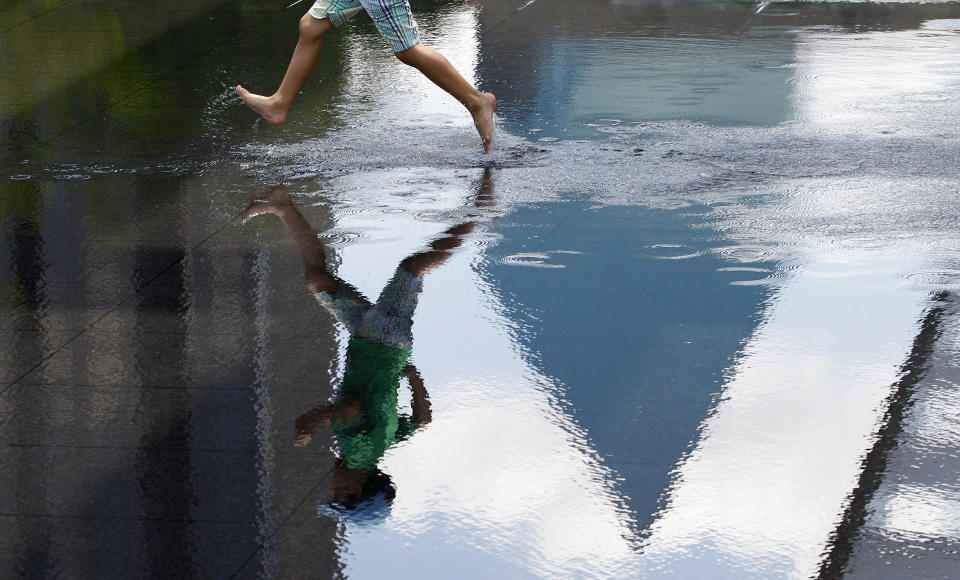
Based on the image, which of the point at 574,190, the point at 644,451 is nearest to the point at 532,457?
the point at 644,451

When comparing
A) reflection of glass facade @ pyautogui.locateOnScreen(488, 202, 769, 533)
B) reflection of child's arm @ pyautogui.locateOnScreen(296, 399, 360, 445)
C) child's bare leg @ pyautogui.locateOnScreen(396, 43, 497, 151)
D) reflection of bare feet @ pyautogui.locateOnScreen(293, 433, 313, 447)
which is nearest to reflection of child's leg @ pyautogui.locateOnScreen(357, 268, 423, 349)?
reflection of glass facade @ pyautogui.locateOnScreen(488, 202, 769, 533)

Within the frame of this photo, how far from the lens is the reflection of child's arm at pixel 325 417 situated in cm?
378

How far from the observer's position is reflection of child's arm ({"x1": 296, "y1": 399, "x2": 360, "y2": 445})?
12.4 ft

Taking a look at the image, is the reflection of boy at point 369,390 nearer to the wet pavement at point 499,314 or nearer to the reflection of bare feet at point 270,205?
the wet pavement at point 499,314

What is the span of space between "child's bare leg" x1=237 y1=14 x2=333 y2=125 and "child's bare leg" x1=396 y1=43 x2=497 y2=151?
1.39ft

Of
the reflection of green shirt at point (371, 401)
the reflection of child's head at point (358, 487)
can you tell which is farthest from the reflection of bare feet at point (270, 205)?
the reflection of child's head at point (358, 487)

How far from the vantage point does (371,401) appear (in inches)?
158

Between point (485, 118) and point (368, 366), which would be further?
point (485, 118)

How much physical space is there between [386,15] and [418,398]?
272 cm

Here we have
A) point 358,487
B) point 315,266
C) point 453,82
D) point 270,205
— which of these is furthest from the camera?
point 453,82

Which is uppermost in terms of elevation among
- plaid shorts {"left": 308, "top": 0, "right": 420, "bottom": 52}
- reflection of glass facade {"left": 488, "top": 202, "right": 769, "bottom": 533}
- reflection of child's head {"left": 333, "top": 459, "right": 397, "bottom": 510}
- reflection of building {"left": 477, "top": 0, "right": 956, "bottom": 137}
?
plaid shorts {"left": 308, "top": 0, "right": 420, "bottom": 52}

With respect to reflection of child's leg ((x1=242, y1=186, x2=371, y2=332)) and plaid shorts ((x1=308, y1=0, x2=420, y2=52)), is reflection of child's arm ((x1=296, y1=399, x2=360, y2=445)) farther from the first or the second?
plaid shorts ((x1=308, y1=0, x2=420, y2=52))

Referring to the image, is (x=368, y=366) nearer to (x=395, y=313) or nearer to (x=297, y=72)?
(x=395, y=313)

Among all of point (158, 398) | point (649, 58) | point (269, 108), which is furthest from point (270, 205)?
point (649, 58)
